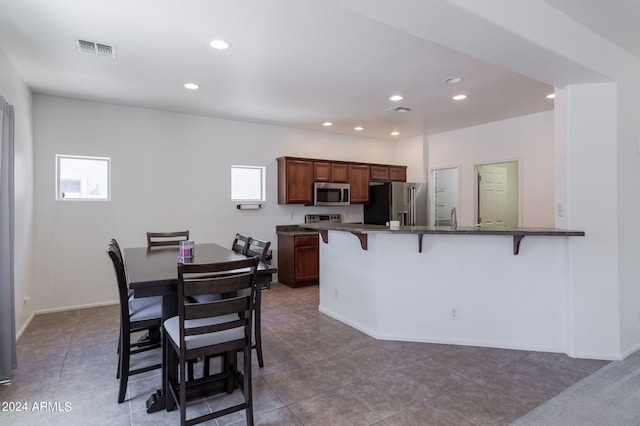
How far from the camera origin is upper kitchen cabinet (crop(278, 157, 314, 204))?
5711 millimetres

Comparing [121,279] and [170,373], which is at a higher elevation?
[121,279]

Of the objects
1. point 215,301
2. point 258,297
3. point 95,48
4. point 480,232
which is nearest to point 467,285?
point 480,232

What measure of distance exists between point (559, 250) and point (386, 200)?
11.5 ft

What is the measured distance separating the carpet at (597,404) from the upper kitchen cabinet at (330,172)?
14.3 ft

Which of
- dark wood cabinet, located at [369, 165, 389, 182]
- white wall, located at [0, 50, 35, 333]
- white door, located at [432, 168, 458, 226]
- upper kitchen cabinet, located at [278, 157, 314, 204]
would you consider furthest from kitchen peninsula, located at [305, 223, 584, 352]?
white door, located at [432, 168, 458, 226]

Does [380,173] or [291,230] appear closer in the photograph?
[291,230]

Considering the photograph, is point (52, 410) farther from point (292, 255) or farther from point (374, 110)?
point (374, 110)

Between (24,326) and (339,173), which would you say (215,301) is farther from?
(339,173)

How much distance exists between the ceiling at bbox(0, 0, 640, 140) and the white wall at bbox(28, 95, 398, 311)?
0.30 m

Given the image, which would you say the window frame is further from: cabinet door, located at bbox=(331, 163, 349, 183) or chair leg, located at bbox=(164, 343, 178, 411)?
chair leg, located at bbox=(164, 343, 178, 411)

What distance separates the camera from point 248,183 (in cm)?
580

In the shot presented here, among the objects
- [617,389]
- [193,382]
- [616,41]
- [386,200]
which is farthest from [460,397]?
[386,200]

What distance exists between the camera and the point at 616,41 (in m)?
2.90

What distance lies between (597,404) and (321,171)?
461cm
